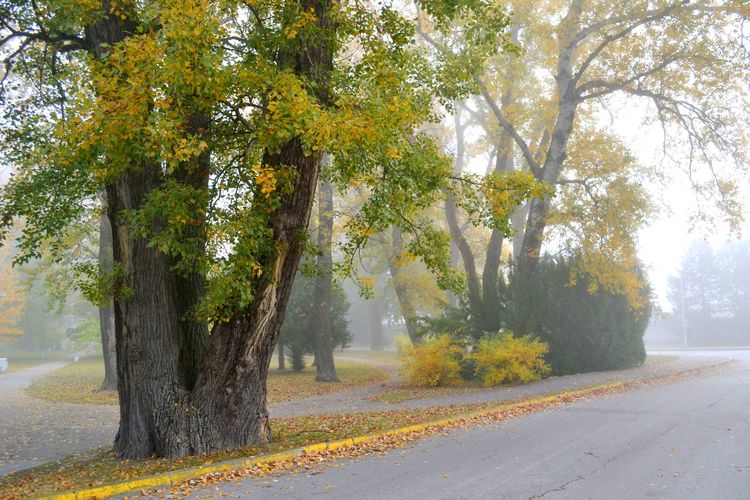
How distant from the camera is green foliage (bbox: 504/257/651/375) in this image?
20.7 meters

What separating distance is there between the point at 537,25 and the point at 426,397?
1225cm

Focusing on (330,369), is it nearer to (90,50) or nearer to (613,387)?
(613,387)

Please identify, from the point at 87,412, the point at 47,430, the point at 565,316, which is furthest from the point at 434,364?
the point at 47,430

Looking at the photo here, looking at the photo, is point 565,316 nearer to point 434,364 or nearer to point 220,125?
point 434,364

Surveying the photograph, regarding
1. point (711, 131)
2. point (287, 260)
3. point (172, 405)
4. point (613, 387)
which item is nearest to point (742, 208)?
point (711, 131)

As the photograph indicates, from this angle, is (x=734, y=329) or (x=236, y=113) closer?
(x=236, y=113)

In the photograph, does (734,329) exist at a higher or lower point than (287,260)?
lower

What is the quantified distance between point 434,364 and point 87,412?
32.0ft

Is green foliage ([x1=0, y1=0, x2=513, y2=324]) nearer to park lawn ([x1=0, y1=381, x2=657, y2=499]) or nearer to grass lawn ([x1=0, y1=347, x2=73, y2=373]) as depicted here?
park lawn ([x1=0, y1=381, x2=657, y2=499])

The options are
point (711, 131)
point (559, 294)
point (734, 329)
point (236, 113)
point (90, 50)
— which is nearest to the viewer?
point (236, 113)

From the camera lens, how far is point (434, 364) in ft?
64.0

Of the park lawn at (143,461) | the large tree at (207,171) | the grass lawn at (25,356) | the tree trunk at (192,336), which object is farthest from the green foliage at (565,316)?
the grass lawn at (25,356)

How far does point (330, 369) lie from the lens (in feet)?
80.8

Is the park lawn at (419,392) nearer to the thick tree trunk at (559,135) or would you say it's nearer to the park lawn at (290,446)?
the park lawn at (290,446)
